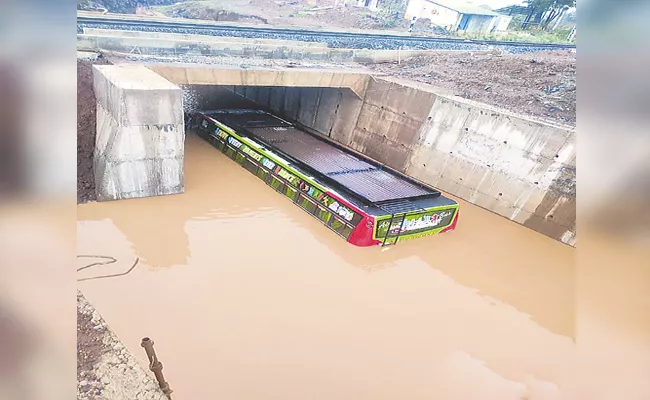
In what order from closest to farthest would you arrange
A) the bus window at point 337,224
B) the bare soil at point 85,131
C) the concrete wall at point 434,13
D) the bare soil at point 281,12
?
the bus window at point 337,224 → the bare soil at point 85,131 → the bare soil at point 281,12 → the concrete wall at point 434,13

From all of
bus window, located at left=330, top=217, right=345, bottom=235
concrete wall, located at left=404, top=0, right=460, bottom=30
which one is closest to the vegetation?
concrete wall, located at left=404, top=0, right=460, bottom=30

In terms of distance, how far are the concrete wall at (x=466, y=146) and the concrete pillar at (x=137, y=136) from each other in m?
7.41

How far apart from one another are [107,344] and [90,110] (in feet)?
27.7

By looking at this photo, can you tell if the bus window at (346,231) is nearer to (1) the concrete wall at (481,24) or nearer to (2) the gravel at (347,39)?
(2) the gravel at (347,39)

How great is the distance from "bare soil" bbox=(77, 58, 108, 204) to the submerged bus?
3.55 metres

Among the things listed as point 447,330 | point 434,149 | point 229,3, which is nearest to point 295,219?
point 447,330

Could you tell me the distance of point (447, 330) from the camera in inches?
306

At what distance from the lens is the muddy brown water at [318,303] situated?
6.57 meters

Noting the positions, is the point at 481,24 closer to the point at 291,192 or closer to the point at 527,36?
the point at 527,36

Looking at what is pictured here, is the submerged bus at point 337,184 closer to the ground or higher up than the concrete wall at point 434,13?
closer to the ground

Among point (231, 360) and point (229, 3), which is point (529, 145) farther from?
point (229, 3)

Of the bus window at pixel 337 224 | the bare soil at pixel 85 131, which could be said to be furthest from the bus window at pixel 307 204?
the bare soil at pixel 85 131

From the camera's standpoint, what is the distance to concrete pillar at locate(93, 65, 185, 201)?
9.67 meters
